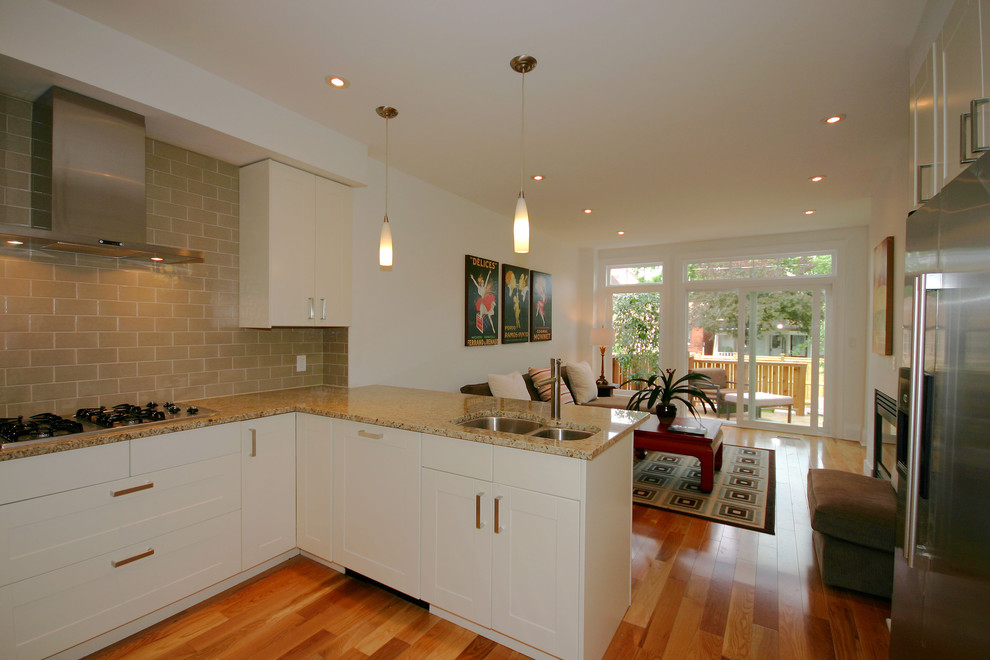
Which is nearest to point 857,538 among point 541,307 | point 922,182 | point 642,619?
point 642,619

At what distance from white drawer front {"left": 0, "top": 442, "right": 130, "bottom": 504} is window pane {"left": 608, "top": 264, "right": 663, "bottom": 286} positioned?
648 cm

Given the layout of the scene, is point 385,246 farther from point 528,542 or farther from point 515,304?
point 515,304

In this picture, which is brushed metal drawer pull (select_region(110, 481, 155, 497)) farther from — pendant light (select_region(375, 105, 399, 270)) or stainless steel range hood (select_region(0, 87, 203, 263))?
pendant light (select_region(375, 105, 399, 270))

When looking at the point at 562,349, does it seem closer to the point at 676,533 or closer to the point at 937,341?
the point at 676,533

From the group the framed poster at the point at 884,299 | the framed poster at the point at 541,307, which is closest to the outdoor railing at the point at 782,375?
the framed poster at the point at 884,299

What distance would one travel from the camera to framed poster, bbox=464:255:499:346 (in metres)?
A: 4.44

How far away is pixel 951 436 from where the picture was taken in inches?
41.8

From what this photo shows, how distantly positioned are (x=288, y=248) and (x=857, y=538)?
3.54 meters

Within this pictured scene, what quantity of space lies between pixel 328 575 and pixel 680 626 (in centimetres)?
183

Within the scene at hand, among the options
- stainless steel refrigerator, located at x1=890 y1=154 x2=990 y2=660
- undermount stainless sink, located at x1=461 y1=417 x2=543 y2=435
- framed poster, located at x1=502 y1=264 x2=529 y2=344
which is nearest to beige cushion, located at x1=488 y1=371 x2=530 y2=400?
framed poster, located at x1=502 y1=264 x2=529 y2=344

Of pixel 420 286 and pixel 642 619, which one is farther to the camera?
pixel 420 286

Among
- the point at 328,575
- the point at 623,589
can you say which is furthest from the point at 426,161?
the point at 623,589

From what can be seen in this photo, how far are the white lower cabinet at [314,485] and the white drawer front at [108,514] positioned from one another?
13.4 inches

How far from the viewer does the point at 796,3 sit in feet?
5.63
